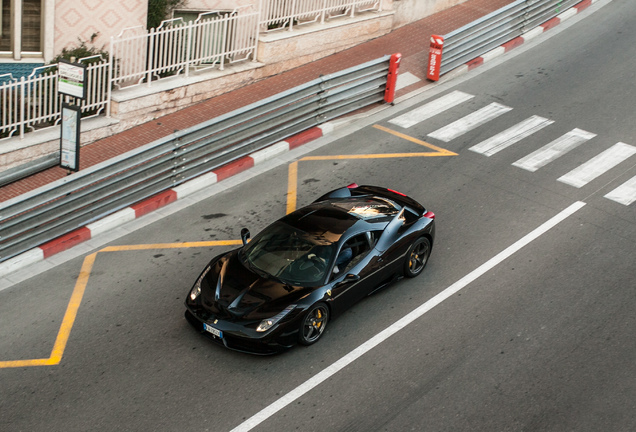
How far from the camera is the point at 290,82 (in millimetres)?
17203

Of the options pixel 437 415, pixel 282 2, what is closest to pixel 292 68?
pixel 282 2

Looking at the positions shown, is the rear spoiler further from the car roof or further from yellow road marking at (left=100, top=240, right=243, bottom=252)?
yellow road marking at (left=100, top=240, right=243, bottom=252)

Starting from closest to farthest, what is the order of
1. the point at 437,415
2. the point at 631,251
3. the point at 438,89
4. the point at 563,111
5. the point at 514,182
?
1. the point at 437,415
2. the point at 631,251
3. the point at 514,182
4. the point at 563,111
5. the point at 438,89

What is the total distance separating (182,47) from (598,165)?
8.69 m

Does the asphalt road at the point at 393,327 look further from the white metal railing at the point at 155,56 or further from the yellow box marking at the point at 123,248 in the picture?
the white metal railing at the point at 155,56

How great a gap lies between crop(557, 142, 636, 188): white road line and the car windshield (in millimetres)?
5591

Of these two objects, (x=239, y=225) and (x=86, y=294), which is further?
(x=239, y=225)

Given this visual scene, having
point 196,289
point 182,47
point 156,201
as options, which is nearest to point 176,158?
point 156,201

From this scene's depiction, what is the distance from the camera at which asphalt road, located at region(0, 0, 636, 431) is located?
314 inches

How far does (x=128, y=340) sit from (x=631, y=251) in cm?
722

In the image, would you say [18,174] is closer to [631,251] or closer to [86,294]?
[86,294]

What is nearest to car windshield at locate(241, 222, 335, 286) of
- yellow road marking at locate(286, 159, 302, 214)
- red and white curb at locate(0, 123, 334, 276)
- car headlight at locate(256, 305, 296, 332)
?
car headlight at locate(256, 305, 296, 332)

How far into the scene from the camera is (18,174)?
13.0 metres

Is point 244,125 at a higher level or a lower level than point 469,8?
lower
